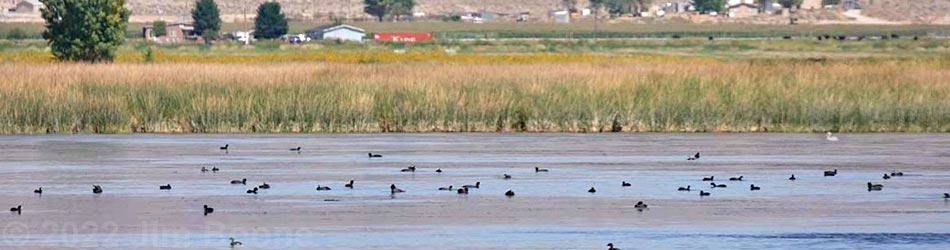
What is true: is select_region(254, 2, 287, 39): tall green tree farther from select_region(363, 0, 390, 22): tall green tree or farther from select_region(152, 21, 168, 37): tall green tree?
select_region(363, 0, 390, 22): tall green tree

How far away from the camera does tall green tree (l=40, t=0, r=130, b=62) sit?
Result: 57.3m

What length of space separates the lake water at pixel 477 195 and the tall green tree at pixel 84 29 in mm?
29891

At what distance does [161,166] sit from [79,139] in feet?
20.6

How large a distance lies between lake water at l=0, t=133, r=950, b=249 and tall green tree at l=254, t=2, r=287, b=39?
360 ft

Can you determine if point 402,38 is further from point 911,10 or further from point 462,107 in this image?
point 462,107

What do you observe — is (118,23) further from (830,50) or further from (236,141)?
(830,50)

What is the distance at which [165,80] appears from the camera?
3456 cm

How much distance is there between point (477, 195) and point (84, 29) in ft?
134

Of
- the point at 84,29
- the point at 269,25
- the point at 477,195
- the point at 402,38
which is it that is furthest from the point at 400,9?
the point at 477,195

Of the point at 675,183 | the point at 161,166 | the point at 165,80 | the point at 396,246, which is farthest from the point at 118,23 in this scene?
the point at 396,246

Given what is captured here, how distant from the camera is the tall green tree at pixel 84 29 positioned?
57312mm

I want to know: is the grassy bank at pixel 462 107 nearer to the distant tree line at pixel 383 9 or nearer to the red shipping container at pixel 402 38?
the red shipping container at pixel 402 38

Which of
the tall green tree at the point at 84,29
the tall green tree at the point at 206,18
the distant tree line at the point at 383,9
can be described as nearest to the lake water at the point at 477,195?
the tall green tree at the point at 84,29

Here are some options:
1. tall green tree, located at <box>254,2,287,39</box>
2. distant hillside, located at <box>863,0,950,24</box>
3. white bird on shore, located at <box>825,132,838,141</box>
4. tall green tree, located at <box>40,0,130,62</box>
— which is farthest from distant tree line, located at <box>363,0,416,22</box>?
white bird on shore, located at <box>825,132,838,141</box>
